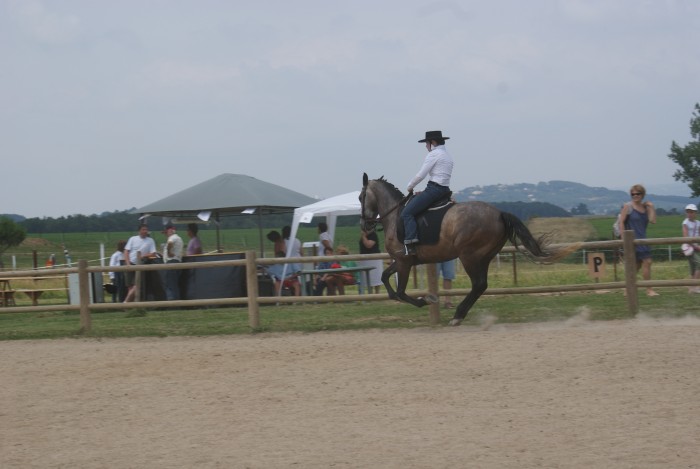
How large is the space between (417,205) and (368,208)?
119 centimetres

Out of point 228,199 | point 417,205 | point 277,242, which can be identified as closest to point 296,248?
point 277,242

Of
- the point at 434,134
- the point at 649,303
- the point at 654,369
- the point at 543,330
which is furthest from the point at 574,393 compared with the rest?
the point at 649,303

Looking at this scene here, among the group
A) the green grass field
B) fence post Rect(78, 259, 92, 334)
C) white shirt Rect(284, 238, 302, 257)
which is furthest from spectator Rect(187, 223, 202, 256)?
fence post Rect(78, 259, 92, 334)

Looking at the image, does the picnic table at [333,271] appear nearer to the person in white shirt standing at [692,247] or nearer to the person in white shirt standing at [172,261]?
the person in white shirt standing at [172,261]

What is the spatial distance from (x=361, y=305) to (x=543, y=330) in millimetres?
5103

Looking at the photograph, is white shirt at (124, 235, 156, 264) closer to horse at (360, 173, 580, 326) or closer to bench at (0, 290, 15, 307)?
bench at (0, 290, 15, 307)

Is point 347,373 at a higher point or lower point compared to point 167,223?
lower

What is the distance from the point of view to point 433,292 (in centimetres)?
1169

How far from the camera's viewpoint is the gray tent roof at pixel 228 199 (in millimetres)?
18125

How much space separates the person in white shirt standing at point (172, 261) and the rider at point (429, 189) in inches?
246

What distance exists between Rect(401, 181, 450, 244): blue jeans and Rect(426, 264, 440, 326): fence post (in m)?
0.63

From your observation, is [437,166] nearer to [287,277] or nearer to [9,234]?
[287,277]

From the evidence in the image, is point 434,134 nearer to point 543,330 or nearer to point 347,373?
point 543,330

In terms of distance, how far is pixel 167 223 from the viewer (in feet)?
61.0
